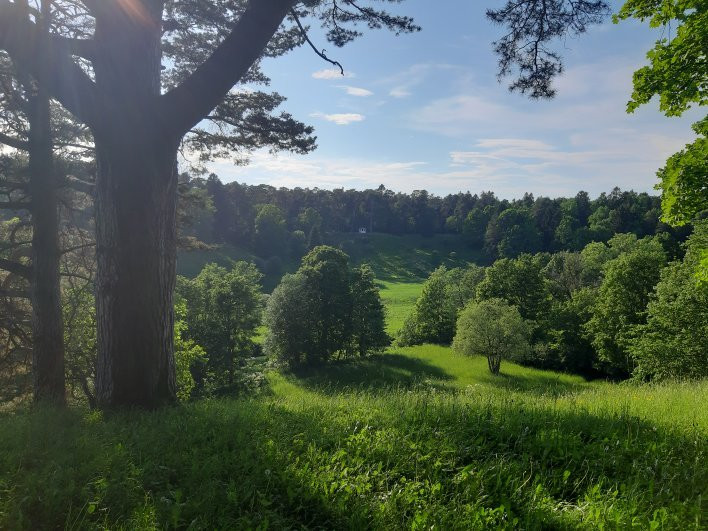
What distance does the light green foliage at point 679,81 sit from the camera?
7.09m

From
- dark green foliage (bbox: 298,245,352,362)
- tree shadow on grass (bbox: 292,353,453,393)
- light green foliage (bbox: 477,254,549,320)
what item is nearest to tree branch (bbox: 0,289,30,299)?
tree shadow on grass (bbox: 292,353,453,393)

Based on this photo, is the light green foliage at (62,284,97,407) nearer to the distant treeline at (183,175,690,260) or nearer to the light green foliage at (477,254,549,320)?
the light green foliage at (477,254,549,320)

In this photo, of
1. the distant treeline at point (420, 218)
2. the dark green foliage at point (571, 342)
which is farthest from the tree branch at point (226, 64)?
the distant treeline at point (420, 218)

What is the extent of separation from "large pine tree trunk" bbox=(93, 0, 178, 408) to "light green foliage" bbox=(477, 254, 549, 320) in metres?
36.9

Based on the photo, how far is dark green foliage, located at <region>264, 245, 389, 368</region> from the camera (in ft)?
109

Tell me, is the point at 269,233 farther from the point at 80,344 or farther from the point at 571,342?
the point at 80,344

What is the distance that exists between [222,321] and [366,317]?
39.4 feet

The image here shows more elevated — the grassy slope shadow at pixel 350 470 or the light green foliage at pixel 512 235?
the light green foliage at pixel 512 235

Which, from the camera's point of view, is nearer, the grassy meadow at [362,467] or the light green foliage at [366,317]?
the grassy meadow at [362,467]

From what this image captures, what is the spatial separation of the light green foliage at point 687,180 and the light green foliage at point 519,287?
105ft

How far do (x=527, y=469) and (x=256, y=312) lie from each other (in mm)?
30704

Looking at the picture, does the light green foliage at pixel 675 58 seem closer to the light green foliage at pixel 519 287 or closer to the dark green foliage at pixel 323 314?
the dark green foliage at pixel 323 314

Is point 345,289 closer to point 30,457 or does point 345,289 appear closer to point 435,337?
point 435,337

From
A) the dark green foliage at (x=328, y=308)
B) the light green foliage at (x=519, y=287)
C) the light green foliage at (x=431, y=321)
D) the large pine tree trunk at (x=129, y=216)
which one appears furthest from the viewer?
the light green foliage at (x=431, y=321)
